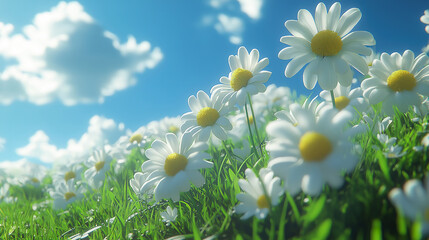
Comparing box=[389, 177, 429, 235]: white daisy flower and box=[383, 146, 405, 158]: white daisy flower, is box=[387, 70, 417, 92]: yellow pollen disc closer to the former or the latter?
box=[383, 146, 405, 158]: white daisy flower

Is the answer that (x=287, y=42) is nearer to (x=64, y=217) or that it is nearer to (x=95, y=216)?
(x=95, y=216)

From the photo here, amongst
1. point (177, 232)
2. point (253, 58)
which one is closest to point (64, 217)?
point (177, 232)

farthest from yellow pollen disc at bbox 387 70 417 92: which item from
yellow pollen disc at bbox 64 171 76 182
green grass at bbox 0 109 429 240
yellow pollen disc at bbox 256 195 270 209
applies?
yellow pollen disc at bbox 64 171 76 182

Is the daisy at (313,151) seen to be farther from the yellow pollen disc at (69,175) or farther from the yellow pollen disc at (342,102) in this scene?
the yellow pollen disc at (69,175)

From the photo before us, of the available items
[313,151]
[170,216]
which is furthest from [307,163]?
[170,216]

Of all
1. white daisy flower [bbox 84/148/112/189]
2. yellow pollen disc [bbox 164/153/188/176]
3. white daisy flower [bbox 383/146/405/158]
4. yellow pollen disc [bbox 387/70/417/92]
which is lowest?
white daisy flower [bbox 383/146/405/158]

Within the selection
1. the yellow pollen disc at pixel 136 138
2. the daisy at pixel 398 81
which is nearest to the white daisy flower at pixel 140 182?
the daisy at pixel 398 81
